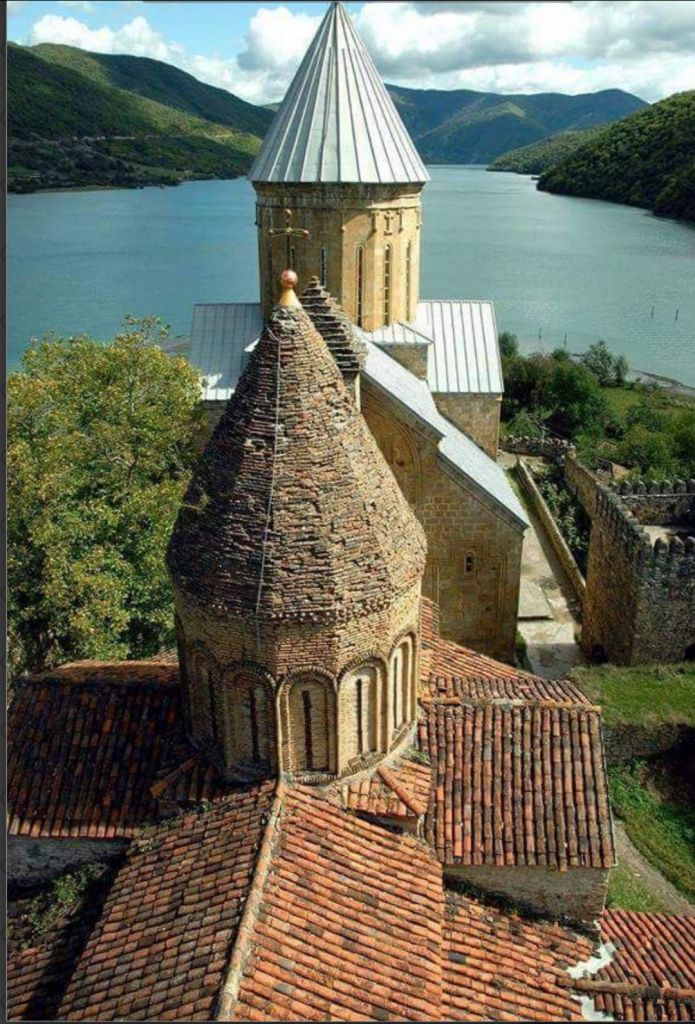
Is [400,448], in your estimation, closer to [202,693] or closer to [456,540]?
[456,540]

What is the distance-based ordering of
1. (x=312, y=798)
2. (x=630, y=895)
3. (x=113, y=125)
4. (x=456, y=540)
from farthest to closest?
(x=113, y=125) → (x=456, y=540) → (x=630, y=895) → (x=312, y=798)

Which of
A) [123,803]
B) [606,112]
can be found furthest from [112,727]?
[606,112]

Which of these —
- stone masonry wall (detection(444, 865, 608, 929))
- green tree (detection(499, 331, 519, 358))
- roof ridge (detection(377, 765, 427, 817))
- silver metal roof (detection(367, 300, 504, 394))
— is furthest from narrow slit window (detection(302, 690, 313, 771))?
green tree (detection(499, 331, 519, 358))

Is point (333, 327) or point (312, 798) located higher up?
point (333, 327)

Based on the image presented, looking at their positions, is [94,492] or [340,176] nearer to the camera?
[340,176]

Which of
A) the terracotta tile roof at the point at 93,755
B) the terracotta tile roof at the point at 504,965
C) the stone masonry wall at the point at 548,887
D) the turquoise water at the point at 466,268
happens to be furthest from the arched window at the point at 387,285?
the terracotta tile roof at the point at 504,965

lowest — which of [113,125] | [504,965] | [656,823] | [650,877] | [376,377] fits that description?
[650,877]

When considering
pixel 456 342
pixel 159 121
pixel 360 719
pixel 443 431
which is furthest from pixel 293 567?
pixel 159 121
